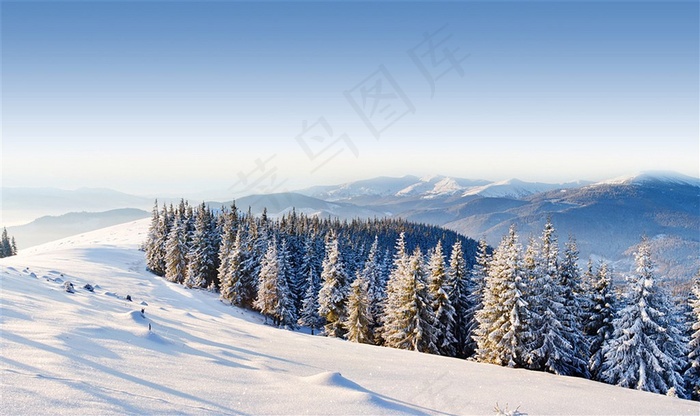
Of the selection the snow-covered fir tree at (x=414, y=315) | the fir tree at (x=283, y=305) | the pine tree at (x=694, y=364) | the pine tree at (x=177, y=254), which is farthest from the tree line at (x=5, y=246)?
the pine tree at (x=694, y=364)

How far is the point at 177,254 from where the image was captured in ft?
190

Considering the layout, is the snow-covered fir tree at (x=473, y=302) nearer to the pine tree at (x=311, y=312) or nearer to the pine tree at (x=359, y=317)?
the pine tree at (x=359, y=317)

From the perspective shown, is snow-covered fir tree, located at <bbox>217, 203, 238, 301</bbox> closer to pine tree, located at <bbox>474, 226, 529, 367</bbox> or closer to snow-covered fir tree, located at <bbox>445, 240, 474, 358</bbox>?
snow-covered fir tree, located at <bbox>445, 240, 474, 358</bbox>

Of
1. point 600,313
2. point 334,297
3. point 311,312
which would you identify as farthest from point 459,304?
point 311,312

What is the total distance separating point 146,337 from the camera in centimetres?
1348

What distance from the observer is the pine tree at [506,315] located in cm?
2469

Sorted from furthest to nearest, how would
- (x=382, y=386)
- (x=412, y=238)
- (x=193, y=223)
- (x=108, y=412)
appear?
1. (x=412, y=238)
2. (x=193, y=223)
3. (x=382, y=386)
4. (x=108, y=412)

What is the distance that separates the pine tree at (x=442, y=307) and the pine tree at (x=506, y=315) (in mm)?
5299

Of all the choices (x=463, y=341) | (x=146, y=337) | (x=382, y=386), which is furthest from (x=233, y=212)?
(x=382, y=386)

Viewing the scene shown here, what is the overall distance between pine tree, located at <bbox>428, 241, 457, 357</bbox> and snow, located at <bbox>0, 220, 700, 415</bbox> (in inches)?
502

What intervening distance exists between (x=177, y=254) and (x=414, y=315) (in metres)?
42.6

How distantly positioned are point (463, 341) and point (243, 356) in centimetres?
2712

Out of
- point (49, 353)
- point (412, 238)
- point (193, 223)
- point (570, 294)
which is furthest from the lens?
point (412, 238)

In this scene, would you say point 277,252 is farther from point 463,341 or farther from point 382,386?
point 382,386
